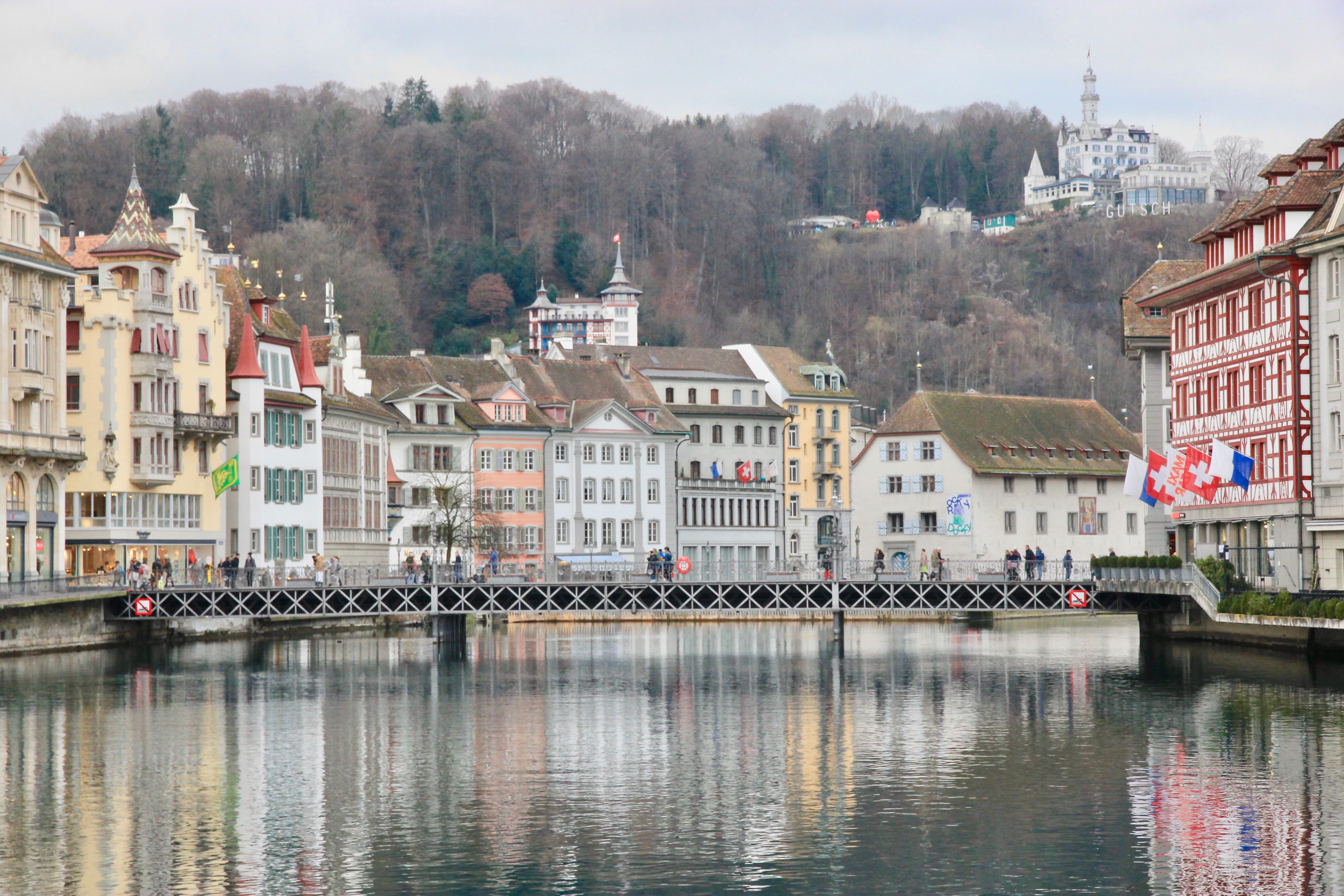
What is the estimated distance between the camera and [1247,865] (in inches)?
1126

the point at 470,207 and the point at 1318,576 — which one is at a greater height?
the point at 470,207

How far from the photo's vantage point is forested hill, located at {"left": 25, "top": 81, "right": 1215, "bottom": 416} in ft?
538

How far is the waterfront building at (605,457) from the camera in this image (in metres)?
114

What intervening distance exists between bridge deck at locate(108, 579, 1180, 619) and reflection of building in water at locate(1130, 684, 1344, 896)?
22764mm

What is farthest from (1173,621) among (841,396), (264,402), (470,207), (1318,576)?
(470,207)

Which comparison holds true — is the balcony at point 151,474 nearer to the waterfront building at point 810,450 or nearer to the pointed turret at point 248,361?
the pointed turret at point 248,361

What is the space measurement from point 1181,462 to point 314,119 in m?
127

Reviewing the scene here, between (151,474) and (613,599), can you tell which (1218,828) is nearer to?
(613,599)

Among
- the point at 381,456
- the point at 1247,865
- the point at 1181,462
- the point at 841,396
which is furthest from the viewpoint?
the point at 841,396

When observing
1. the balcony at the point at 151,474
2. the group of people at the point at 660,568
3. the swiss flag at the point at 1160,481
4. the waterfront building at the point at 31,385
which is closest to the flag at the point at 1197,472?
the swiss flag at the point at 1160,481

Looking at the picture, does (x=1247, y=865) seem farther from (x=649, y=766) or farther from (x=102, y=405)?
(x=102, y=405)

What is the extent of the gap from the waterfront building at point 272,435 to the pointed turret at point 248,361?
34 millimetres

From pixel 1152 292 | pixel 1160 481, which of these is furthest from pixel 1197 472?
pixel 1152 292

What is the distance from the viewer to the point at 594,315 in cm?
18462
